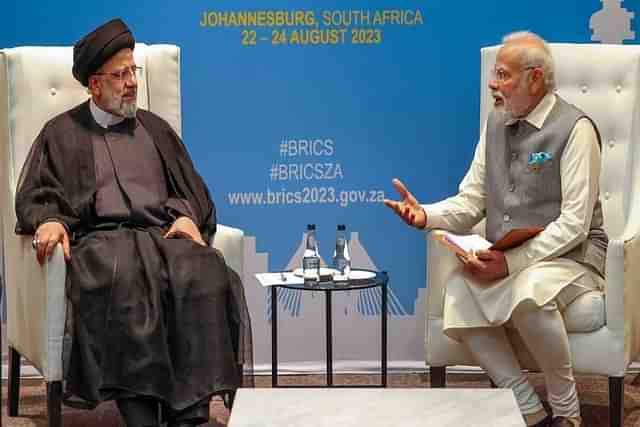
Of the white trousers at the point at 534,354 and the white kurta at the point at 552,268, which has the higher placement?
the white kurta at the point at 552,268

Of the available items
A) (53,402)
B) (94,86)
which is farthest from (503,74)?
(53,402)

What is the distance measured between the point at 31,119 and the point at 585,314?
213 cm

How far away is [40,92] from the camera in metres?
4.51

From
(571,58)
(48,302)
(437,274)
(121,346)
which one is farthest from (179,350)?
(571,58)

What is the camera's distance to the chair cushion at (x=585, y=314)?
398 cm

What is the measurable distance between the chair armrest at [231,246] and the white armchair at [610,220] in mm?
668

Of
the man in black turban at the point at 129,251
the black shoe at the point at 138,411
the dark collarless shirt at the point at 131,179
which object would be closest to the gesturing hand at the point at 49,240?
the man in black turban at the point at 129,251

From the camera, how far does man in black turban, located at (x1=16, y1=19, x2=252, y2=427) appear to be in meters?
3.83

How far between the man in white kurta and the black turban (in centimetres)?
113

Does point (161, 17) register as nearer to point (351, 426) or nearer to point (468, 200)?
point (468, 200)

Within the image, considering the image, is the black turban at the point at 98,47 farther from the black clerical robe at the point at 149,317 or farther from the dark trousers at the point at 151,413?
the dark trousers at the point at 151,413

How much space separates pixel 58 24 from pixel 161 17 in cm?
42

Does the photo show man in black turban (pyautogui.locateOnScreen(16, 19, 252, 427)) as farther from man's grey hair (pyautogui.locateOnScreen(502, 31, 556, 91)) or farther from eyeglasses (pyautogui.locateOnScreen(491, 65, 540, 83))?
man's grey hair (pyautogui.locateOnScreen(502, 31, 556, 91))

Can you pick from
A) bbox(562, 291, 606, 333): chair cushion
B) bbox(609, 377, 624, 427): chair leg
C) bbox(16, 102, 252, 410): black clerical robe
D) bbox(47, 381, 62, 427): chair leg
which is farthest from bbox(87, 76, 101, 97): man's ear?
bbox(609, 377, 624, 427): chair leg
